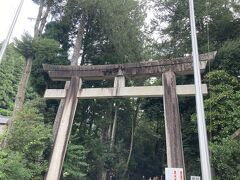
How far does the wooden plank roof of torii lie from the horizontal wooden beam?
64 centimetres

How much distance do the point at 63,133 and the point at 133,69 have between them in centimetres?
361

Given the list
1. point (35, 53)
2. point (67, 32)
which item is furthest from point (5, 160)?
point (67, 32)

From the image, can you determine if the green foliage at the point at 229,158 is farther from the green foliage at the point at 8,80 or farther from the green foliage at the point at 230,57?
the green foliage at the point at 8,80

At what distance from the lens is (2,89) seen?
100 feet

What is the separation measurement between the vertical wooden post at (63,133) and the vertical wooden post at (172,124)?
3607 millimetres

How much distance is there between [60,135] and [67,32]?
326 inches

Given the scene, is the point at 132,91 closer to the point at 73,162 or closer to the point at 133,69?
the point at 133,69

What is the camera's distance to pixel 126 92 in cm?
1117

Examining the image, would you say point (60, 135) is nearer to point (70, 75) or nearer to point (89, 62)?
point (70, 75)

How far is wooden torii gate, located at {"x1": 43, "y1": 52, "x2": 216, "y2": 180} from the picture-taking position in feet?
32.5

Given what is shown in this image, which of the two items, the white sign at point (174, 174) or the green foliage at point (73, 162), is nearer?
the white sign at point (174, 174)

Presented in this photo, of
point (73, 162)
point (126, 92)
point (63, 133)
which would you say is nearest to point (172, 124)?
point (126, 92)

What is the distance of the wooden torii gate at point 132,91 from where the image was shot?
9914 mm

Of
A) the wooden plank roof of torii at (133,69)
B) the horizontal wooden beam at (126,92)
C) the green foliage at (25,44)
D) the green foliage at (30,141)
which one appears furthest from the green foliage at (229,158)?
the green foliage at (25,44)
